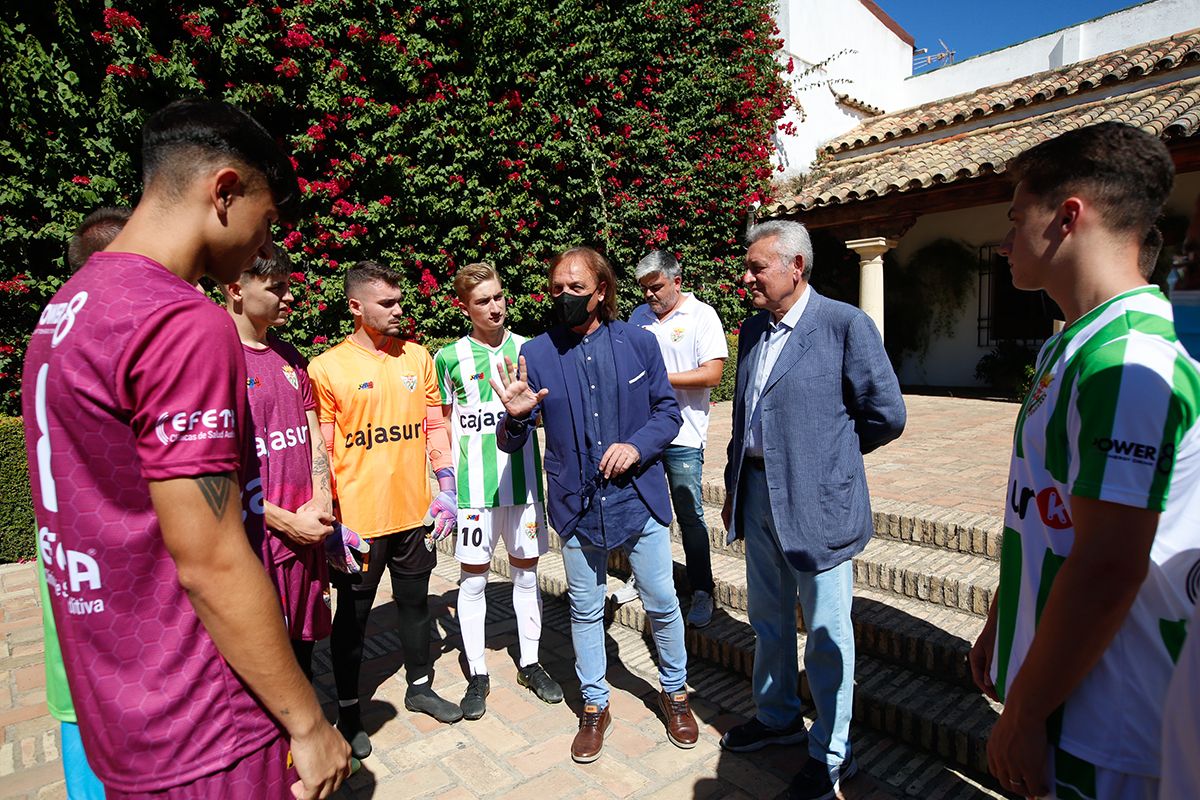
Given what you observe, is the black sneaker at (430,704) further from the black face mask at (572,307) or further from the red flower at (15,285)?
the red flower at (15,285)

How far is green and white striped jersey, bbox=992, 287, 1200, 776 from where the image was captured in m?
1.19

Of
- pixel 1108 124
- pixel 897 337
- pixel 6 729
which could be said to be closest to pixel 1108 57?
pixel 897 337

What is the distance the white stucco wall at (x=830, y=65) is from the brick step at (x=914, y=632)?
35.7 ft

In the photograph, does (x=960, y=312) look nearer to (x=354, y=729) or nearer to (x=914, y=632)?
(x=914, y=632)

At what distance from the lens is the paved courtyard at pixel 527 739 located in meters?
2.78

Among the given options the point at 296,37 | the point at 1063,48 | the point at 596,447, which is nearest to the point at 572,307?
the point at 596,447

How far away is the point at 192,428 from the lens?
1158 mm

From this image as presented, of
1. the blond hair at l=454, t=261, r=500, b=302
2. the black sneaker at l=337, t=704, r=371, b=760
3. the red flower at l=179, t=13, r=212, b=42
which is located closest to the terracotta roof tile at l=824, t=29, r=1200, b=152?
the red flower at l=179, t=13, r=212, b=42

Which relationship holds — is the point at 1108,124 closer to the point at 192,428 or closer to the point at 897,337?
the point at 192,428

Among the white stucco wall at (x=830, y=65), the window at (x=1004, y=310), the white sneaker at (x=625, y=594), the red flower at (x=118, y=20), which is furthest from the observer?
the white stucco wall at (x=830, y=65)

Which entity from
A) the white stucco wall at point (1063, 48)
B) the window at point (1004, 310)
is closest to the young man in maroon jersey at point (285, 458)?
the window at point (1004, 310)

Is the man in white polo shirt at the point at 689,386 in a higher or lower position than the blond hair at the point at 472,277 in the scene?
lower

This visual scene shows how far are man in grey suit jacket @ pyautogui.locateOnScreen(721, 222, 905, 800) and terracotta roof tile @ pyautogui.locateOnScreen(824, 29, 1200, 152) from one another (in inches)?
440

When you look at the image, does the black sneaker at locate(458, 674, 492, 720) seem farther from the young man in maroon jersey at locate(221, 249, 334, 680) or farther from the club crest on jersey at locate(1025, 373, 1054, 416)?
the club crest on jersey at locate(1025, 373, 1054, 416)
